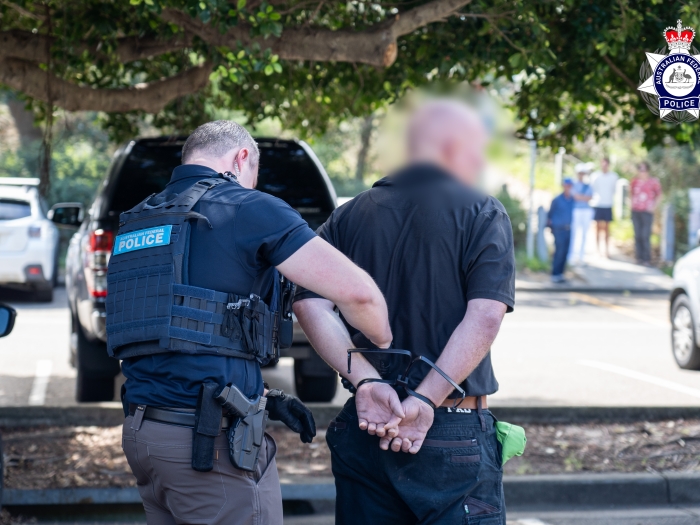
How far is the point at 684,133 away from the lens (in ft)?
19.6

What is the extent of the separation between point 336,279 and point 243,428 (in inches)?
20.0

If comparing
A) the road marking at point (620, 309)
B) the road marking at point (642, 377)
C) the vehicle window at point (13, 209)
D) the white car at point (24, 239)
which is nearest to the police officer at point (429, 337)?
the road marking at point (642, 377)

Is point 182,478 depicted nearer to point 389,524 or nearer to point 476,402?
point 389,524

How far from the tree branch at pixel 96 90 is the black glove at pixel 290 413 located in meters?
3.72

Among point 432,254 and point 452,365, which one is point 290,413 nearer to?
point 452,365

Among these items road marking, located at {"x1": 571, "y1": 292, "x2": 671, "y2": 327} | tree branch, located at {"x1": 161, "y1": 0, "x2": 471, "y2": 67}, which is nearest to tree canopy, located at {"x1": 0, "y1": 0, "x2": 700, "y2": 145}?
tree branch, located at {"x1": 161, "y1": 0, "x2": 471, "y2": 67}

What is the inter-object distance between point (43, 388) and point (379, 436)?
6208mm

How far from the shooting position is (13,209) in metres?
13.0

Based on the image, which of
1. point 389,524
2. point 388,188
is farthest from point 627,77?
point 389,524

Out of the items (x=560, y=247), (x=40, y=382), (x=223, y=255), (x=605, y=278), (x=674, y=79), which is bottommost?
(x=40, y=382)

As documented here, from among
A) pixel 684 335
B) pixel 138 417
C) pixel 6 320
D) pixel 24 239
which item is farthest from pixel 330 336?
pixel 24 239

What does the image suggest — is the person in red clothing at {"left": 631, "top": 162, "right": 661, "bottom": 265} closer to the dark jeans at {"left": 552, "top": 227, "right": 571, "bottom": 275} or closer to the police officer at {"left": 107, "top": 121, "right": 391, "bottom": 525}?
the dark jeans at {"left": 552, "top": 227, "right": 571, "bottom": 275}

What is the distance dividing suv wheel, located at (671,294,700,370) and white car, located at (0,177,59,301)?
29.1ft

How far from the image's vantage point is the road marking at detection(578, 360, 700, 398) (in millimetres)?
8184
